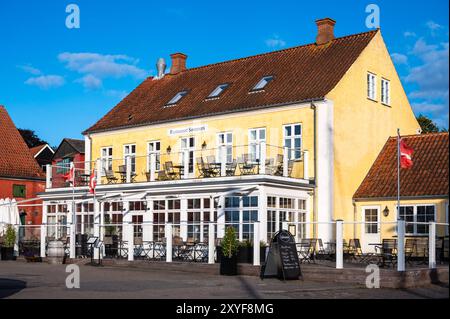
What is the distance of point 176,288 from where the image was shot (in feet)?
51.3

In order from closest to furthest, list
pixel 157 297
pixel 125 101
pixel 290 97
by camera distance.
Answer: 1. pixel 157 297
2. pixel 290 97
3. pixel 125 101

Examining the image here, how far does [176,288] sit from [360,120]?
1511 cm

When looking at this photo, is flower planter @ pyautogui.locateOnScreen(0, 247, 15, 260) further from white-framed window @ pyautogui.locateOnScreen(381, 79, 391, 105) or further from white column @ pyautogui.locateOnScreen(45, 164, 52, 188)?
white-framed window @ pyautogui.locateOnScreen(381, 79, 391, 105)

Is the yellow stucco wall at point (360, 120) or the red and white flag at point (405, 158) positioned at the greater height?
the yellow stucco wall at point (360, 120)

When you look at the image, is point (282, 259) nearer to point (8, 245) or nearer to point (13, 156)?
point (8, 245)

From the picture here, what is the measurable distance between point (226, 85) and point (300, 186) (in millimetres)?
7886

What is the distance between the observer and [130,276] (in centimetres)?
1931

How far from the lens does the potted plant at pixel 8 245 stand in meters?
27.4

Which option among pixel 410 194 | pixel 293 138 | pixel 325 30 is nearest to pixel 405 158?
pixel 410 194

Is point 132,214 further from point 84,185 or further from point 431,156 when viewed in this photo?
point 431,156

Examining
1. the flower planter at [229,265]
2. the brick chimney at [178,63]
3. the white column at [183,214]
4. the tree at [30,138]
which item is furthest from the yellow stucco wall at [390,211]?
the tree at [30,138]

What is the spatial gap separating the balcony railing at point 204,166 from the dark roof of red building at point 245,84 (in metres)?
1.87

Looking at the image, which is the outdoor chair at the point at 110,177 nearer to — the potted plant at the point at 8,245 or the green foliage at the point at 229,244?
the potted plant at the point at 8,245
